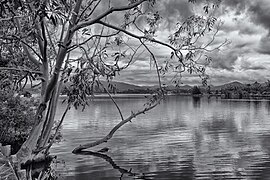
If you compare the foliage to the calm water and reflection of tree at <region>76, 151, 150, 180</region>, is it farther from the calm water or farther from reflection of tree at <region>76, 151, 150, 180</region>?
reflection of tree at <region>76, 151, 150, 180</region>

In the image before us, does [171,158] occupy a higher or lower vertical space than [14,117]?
lower

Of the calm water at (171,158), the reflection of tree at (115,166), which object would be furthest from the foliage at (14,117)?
the reflection of tree at (115,166)

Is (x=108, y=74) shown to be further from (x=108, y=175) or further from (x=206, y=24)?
(x=108, y=175)

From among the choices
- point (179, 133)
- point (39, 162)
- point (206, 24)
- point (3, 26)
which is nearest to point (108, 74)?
point (206, 24)

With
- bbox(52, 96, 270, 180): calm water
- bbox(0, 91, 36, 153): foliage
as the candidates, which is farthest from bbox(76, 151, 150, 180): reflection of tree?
bbox(0, 91, 36, 153): foliage

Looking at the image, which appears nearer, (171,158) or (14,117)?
(171,158)

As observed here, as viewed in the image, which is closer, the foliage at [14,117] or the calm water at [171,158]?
the calm water at [171,158]

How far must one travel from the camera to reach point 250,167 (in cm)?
1517

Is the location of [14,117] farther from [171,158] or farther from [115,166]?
[171,158]

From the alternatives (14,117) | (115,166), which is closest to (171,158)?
(115,166)

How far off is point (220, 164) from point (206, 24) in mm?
7118

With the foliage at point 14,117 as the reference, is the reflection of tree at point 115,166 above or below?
below

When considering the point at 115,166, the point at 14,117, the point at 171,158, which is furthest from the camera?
the point at 14,117

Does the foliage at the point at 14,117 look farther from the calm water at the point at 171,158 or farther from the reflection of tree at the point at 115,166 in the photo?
the reflection of tree at the point at 115,166
